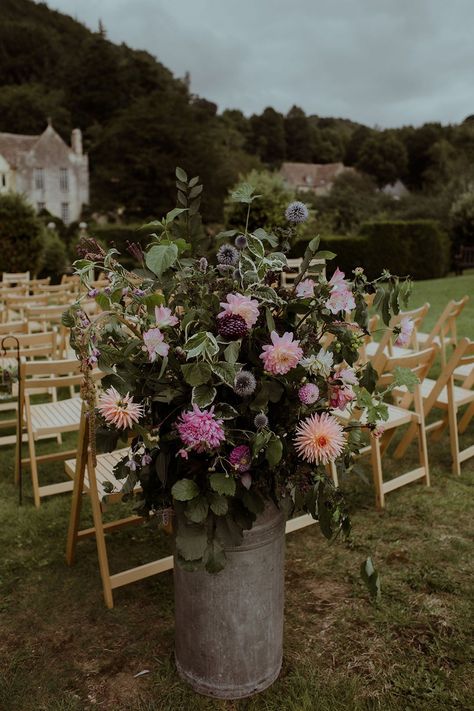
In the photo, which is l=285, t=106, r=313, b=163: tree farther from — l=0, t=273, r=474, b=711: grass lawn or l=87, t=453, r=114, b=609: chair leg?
l=87, t=453, r=114, b=609: chair leg

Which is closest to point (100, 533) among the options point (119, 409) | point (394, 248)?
point (119, 409)

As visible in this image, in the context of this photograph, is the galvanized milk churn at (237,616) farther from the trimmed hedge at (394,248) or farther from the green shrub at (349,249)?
the green shrub at (349,249)

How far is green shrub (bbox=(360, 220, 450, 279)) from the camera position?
17969mm

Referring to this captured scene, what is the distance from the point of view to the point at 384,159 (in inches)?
2435

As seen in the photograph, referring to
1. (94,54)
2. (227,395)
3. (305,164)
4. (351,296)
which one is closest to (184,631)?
(227,395)

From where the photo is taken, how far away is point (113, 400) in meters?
1.79

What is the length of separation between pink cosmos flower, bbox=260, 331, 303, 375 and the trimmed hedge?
16038mm

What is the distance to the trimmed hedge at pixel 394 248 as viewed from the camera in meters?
17.8

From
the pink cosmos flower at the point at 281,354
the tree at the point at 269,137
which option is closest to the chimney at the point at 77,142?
the tree at the point at 269,137

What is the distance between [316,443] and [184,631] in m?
0.93

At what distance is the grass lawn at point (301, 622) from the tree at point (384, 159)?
203 ft

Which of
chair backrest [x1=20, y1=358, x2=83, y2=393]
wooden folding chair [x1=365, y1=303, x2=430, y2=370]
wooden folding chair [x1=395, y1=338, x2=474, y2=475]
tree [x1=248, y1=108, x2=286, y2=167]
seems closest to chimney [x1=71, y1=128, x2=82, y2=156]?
tree [x1=248, y1=108, x2=286, y2=167]

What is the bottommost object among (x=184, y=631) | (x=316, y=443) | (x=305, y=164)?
(x=184, y=631)

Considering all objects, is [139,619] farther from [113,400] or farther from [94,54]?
[94,54]
